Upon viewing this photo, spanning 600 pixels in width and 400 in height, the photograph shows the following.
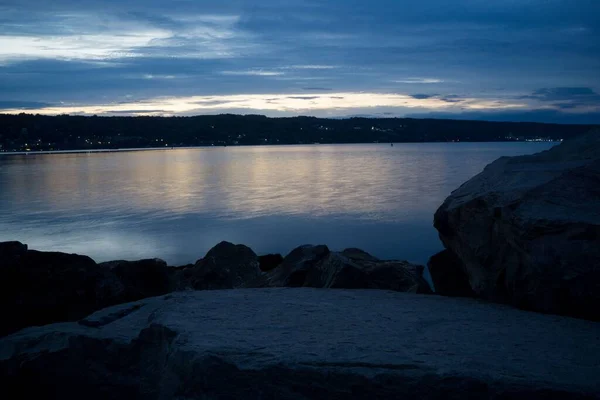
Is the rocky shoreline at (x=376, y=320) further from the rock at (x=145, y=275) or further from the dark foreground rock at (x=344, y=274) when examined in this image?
the rock at (x=145, y=275)

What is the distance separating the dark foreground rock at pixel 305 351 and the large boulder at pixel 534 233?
211 millimetres

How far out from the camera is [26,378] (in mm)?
4457

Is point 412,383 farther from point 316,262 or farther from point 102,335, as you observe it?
point 316,262

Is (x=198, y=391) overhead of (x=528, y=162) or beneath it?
beneath

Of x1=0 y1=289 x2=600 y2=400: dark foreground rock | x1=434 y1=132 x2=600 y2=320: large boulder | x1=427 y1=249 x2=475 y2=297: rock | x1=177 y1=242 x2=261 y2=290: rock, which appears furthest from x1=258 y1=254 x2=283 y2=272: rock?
x1=0 y1=289 x2=600 y2=400: dark foreground rock

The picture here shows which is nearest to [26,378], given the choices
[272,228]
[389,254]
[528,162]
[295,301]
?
[295,301]

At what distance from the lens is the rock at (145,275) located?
7117mm

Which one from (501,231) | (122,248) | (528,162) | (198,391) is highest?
(528,162)

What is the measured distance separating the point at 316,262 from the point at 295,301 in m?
2.02

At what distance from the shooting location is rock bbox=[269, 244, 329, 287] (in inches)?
268

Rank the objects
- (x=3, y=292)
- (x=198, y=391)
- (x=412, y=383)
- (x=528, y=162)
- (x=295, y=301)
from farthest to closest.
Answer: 1. (x=528, y=162)
2. (x=3, y=292)
3. (x=295, y=301)
4. (x=198, y=391)
5. (x=412, y=383)

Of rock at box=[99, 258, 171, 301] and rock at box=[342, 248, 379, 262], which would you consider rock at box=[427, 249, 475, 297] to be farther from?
rock at box=[99, 258, 171, 301]

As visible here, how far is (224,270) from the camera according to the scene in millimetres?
8344

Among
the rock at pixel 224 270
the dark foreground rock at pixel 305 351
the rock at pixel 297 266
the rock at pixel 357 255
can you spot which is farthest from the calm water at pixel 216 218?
the dark foreground rock at pixel 305 351
